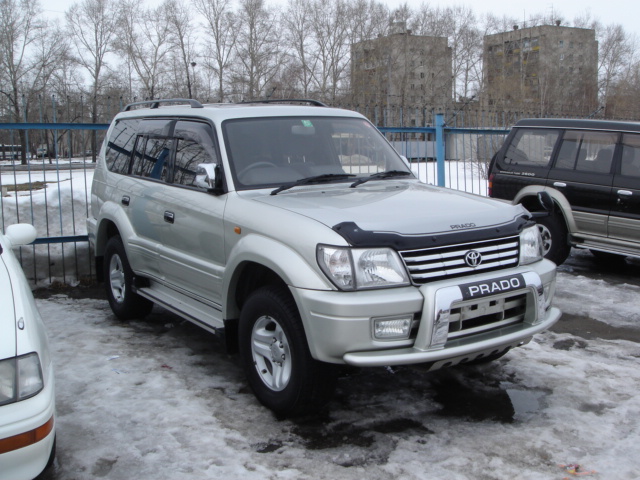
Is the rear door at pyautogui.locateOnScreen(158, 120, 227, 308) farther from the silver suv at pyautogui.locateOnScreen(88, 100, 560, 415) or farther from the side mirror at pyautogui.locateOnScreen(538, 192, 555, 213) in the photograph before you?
the side mirror at pyautogui.locateOnScreen(538, 192, 555, 213)

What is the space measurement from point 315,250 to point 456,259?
82 cm

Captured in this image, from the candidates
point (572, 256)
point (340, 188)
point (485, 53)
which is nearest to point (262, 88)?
point (485, 53)

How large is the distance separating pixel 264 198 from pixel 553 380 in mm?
2371

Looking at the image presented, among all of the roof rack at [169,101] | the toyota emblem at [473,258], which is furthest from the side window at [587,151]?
the roof rack at [169,101]

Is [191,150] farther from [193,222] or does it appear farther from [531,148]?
[531,148]

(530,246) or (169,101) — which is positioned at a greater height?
(169,101)

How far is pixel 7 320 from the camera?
3.00 m

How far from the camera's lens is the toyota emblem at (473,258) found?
3.79 meters

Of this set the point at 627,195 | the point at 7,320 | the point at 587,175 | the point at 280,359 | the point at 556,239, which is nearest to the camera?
the point at 7,320

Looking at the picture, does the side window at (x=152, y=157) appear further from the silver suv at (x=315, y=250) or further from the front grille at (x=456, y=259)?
the front grille at (x=456, y=259)

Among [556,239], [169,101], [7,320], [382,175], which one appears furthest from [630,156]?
[7,320]

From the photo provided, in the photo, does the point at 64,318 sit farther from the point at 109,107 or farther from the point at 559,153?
the point at 559,153

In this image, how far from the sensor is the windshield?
15.5 ft

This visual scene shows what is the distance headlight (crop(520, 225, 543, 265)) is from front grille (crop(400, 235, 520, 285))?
0.07m
